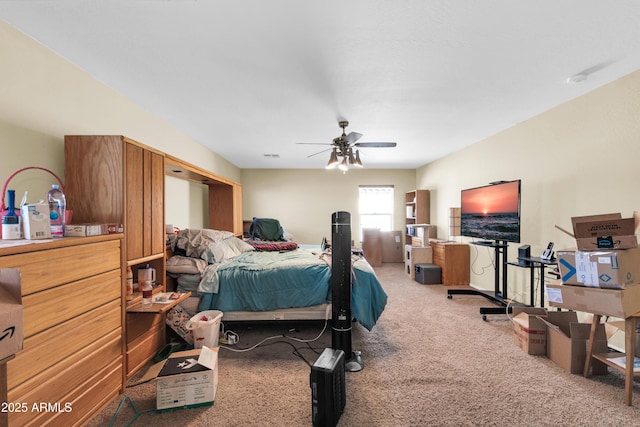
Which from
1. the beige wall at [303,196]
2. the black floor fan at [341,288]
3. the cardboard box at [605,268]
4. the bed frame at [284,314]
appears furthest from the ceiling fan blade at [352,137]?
the beige wall at [303,196]

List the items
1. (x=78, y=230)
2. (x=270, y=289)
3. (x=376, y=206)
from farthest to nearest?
(x=376, y=206) < (x=270, y=289) < (x=78, y=230)

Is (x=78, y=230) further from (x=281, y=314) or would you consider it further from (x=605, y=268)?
(x=605, y=268)

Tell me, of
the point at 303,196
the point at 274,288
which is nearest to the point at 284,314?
the point at 274,288

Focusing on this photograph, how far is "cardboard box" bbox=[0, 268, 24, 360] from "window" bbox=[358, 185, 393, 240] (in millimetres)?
6246

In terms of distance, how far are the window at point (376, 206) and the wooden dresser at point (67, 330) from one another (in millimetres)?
5542

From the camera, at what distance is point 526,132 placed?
335 centimetres

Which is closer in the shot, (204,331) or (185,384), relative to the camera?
(185,384)

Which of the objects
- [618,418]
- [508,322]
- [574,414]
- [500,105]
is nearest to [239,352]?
[574,414]

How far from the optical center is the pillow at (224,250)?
2.90 m

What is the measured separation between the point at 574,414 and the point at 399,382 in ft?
3.46

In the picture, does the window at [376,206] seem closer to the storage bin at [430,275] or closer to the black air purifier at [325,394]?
the storage bin at [430,275]

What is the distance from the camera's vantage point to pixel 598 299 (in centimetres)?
178

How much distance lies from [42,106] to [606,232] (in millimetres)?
3955

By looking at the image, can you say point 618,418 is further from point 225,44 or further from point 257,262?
point 225,44
